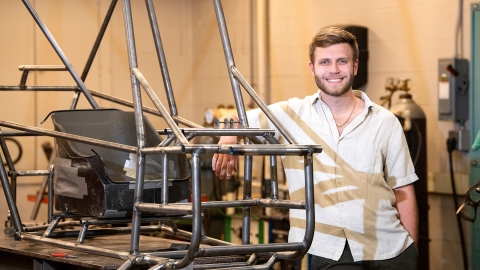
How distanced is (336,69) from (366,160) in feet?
1.23

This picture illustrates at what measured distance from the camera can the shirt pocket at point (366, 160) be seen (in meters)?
2.79

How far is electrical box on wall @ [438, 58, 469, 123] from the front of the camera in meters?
5.09

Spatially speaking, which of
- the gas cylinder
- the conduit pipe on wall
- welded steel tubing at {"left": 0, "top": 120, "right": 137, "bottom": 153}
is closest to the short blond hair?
welded steel tubing at {"left": 0, "top": 120, "right": 137, "bottom": 153}

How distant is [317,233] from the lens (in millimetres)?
2770

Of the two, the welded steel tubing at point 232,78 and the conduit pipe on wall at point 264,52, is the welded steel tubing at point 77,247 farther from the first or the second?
the conduit pipe on wall at point 264,52

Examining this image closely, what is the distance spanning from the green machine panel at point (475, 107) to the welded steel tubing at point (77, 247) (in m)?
2.74

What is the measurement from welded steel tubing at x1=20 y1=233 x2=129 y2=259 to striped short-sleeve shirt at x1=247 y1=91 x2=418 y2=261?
70 centimetres

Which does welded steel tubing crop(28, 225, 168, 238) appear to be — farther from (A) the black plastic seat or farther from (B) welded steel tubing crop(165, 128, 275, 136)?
(B) welded steel tubing crop(165, 128, 275, 136)

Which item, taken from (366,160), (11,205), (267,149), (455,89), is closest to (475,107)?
(455,89)

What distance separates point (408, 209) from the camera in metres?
2.89

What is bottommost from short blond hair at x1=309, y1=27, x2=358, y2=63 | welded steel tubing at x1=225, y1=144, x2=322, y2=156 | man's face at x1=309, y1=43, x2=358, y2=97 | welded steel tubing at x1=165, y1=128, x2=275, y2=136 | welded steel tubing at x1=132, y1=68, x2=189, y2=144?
welded steel tubing at x1=225, y1=144, x2=322, y2=156

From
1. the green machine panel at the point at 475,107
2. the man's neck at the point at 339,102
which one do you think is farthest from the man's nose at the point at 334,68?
the green machine panel at the point at 475,107

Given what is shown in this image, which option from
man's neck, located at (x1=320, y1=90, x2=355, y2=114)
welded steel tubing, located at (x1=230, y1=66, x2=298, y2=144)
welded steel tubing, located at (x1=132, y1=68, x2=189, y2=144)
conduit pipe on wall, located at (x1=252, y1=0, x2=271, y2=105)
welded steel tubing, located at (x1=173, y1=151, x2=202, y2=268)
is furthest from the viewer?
conduit pipe on wall, located at (x1=252, y1=0, x2=271, y2=105)

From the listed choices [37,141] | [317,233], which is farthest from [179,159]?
[37,141]
